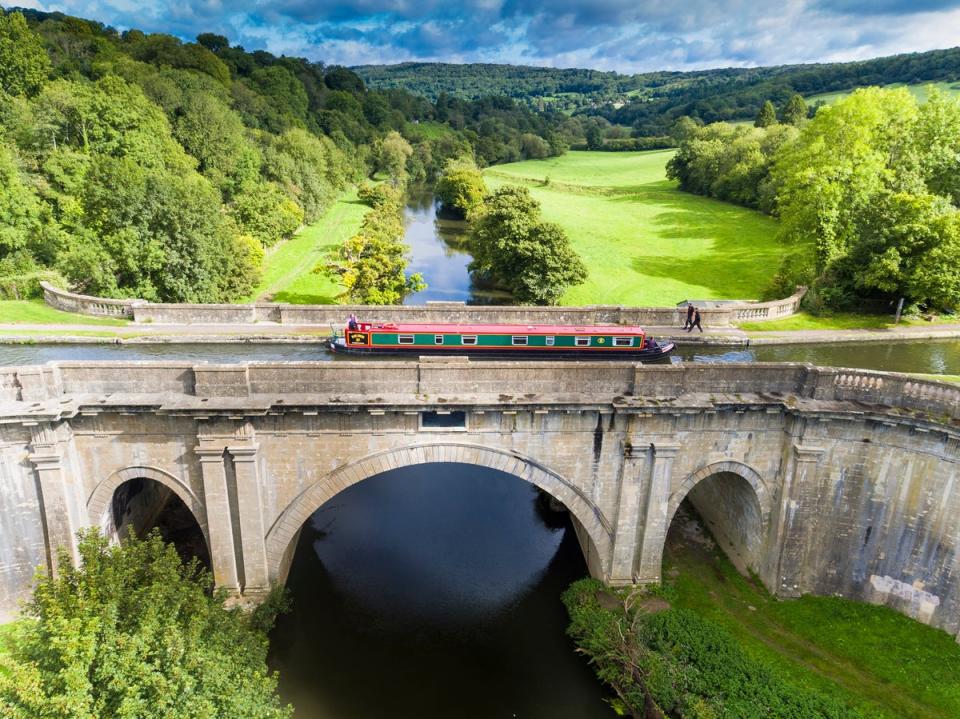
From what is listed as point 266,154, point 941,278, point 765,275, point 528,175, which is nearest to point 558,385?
point 941,278

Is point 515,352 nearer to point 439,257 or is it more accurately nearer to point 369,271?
point 369,271

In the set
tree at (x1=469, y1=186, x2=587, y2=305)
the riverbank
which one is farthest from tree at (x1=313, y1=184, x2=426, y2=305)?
the riverbank

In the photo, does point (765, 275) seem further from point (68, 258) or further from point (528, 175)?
point (528, 175)

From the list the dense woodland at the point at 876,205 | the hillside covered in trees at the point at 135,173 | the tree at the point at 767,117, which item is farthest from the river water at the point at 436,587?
the tree at the point at 767,117

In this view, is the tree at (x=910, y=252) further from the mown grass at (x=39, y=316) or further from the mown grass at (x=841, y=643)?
the mown grass at (x=39, y=316)

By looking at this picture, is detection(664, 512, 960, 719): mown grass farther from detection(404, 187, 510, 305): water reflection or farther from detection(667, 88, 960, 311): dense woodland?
detection(404, 187, 510, 305): water reflection

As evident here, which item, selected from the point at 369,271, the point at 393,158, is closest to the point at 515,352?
the point at 369,271
